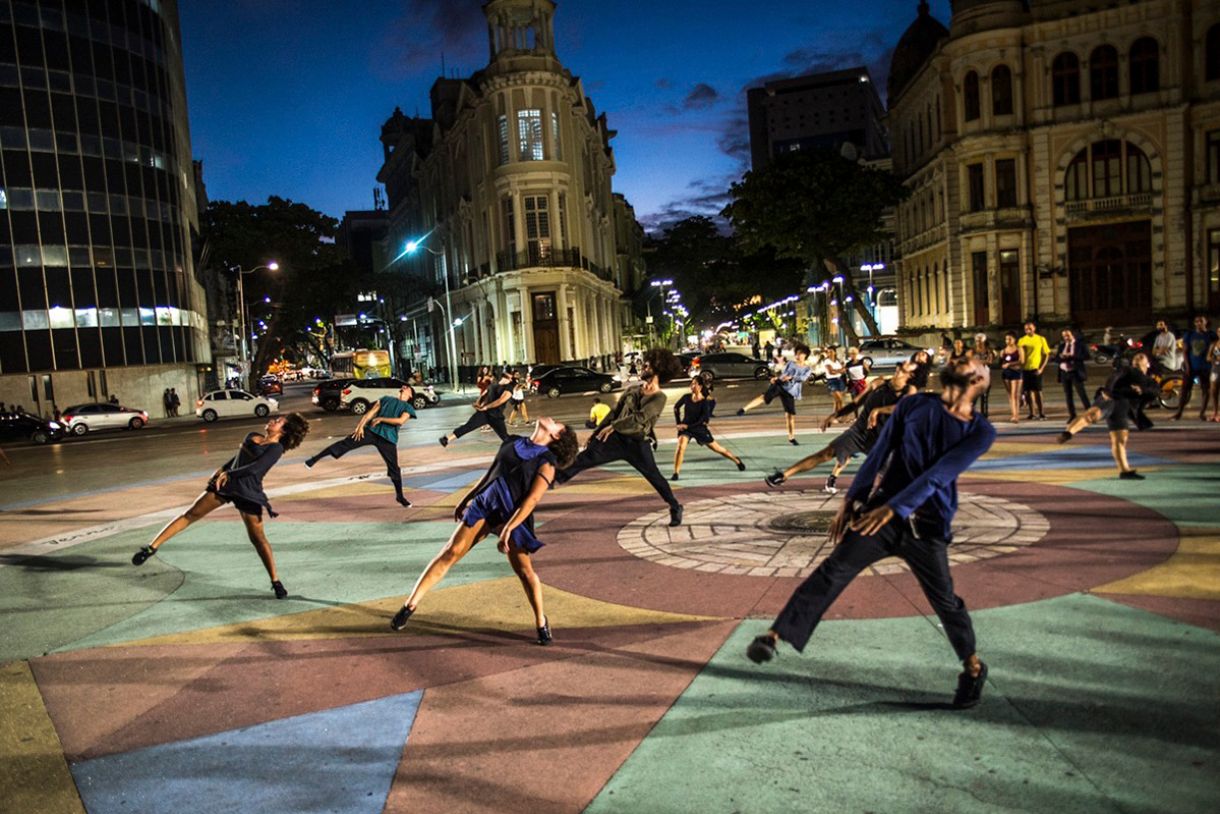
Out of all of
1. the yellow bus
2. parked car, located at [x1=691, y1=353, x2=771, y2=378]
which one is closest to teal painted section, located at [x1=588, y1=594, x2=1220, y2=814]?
parked car, located at [x1=691, y1=353, x2=771, y2=378]

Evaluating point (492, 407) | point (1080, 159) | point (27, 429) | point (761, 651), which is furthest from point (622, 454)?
point (1080, 159)

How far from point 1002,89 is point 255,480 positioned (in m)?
45.4

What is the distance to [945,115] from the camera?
150ft

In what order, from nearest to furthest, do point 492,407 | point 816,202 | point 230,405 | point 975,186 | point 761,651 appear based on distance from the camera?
1. point 761,651
2. point 492,407
3. point 230,405
4. point 975,186
5. point 816,202

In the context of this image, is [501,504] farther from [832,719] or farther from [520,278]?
[520,278]

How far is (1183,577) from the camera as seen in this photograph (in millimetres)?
6508

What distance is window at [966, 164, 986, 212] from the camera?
44406 mm

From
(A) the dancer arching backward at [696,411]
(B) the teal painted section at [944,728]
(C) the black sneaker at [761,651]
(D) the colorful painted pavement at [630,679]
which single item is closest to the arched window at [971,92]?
(A) the dancer arching backward at [696,411]

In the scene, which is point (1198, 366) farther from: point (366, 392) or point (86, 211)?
point (86, 211)

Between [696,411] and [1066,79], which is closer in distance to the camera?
[696,411]

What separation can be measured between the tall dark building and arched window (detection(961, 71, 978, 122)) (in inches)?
1699

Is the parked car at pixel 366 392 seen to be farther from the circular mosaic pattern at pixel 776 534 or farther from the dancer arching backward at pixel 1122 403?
the dancer arching backward at pixel 1122 403

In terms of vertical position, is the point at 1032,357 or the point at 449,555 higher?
the point at 1032,357

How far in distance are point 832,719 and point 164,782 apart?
346 cm
